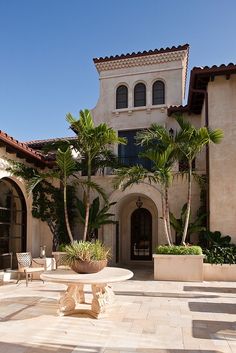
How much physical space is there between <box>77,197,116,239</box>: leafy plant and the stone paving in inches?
170

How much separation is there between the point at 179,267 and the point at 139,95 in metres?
8.73

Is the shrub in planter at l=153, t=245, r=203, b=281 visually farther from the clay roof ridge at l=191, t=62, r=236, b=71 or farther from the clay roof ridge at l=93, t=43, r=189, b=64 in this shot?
the clay roof ridge at l=93, t=43, r=189, b=64

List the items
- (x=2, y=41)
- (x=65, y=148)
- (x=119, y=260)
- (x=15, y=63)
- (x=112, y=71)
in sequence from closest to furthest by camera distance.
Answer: (x=2, y=41), (x=15, y=63), (x=65, y=148), (x=119, y=260), (x=112, y=71)

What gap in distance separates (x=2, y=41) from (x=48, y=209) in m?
6.70

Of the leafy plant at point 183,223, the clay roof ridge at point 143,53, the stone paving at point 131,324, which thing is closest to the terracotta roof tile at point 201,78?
the clay roof ridge at point 143,53

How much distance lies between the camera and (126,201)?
1592cm

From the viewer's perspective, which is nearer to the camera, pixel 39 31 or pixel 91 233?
pixel 39 31

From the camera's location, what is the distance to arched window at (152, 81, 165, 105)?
1602 centimetres

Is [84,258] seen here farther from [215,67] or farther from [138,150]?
[138,150]

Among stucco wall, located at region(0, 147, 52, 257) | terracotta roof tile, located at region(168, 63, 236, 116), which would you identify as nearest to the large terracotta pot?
stucco wall, located at region(0, 147, 52, 257)

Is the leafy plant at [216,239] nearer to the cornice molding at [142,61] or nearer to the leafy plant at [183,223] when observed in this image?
the leafy plant at [183,223]

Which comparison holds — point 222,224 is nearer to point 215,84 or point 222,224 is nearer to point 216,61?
point 215,84

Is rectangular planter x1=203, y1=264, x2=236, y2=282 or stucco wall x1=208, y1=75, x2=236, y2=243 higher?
stucco wall x1=208, y1=75, x2=236, y2=243

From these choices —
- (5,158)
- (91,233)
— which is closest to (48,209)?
(91,233)
